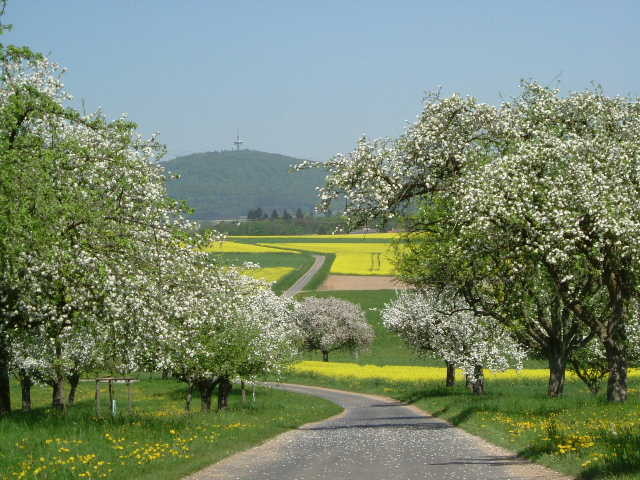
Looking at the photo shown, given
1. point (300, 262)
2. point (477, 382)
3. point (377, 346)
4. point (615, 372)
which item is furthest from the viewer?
point (300, 262)

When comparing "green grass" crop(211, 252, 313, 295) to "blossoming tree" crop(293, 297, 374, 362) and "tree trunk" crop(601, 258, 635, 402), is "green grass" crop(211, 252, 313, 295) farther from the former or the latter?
"tree trunk" crop(601, 258, 635, 402)

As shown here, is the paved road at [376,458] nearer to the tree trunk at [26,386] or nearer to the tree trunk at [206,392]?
the tree trunk at [206,392]

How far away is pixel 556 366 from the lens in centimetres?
3475

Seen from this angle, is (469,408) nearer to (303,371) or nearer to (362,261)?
(303,371)

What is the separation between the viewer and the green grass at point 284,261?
138m

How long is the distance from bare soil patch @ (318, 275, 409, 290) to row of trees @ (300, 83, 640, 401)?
325ft

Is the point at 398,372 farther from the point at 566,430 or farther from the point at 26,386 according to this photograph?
the point at 566,430

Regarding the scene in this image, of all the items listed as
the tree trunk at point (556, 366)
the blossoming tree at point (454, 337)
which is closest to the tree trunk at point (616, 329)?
the tree trunk at point (556, 366)

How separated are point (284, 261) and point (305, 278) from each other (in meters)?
22.8

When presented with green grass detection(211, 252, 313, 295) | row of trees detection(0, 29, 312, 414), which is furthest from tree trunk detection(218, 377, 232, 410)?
green grass detection(211, 252, 313, 295)

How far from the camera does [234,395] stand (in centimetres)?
6950

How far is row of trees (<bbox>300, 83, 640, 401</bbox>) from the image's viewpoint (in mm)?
25156

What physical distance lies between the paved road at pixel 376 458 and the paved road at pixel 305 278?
3175 inches

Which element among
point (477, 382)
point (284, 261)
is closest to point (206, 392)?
point (477, 382)
